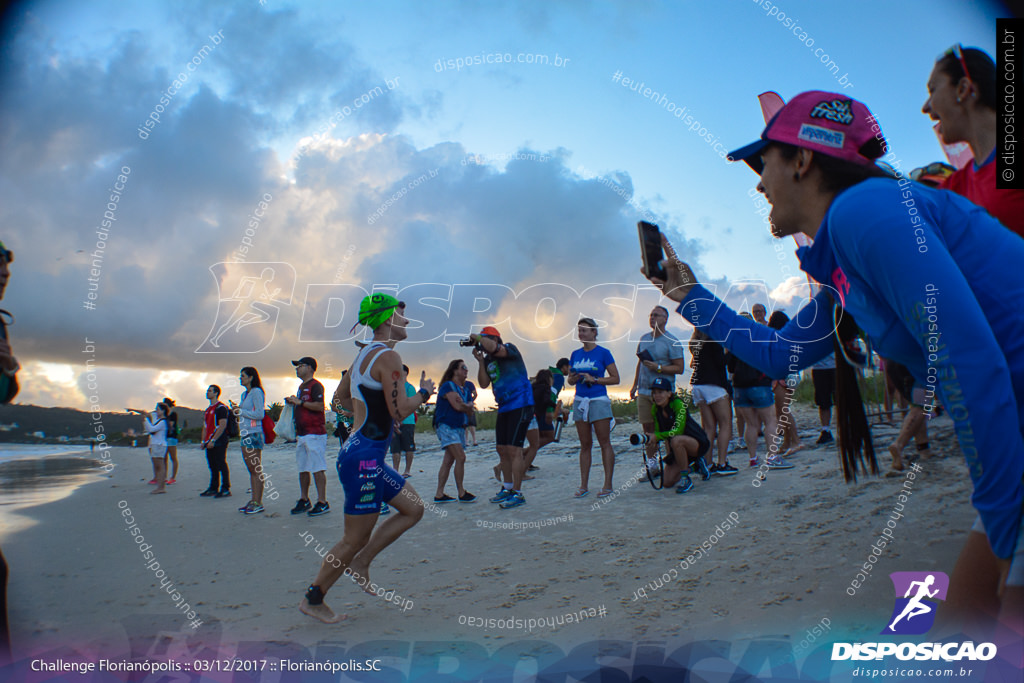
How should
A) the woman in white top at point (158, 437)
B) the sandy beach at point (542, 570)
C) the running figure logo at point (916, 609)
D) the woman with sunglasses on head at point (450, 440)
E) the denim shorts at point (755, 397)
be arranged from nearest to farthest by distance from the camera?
the running figure logo at point (916, 609), the sandy beach at point (542, 570), the denim shorts at point (755, 397), the woman with sunglasses on head at point (450, 440), the woman in white top at point (158, 437)

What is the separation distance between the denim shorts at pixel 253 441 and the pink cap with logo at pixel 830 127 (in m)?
8.74

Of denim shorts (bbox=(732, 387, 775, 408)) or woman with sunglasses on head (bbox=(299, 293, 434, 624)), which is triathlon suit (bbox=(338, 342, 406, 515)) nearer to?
woman with sunglasses on head (bbox=(299, 293, 434, 624))

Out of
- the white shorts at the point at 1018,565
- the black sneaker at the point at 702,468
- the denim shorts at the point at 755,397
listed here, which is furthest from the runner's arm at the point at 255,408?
the white shorts at the point at 1018,565

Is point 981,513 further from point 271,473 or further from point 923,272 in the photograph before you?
point 271,473

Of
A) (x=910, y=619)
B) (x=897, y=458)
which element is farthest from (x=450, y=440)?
(x=910, y=619)

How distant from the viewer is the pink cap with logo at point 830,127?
142cm

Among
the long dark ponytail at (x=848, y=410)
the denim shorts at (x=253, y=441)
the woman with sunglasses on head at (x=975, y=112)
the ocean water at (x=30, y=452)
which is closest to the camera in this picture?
the long dark ponytail at (x=848, y=410)

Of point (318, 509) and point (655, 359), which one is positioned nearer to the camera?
point (655, 359)

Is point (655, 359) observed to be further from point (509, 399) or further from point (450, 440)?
point (450, 440)

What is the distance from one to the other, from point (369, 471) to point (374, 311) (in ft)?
4.14

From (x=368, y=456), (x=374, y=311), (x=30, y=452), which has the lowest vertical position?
(x=30, y=452)

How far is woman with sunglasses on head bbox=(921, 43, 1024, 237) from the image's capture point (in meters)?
1.86

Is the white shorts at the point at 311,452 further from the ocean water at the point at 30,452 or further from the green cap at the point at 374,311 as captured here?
the ocean water at the point at 30,452

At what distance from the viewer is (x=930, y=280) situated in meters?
1.09
